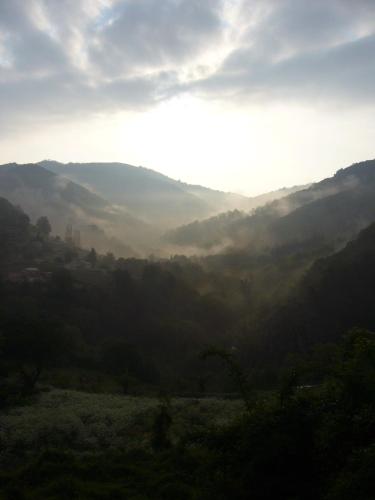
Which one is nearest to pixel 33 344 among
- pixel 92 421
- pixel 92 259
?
pixel 92 421

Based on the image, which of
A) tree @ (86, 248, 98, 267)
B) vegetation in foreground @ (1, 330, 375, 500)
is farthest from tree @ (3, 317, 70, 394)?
tree @ (86, 248, 98, 267)

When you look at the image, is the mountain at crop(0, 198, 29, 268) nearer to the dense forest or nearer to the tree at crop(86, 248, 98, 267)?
the dense forest

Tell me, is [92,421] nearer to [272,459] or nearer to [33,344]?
[33,344]

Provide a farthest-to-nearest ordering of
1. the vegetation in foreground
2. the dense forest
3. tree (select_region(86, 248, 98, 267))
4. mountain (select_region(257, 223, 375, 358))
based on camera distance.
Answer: tree (select_region(86, 248, 98, 267)), mountain (select_region(257, 223, 375, 358)), the dense forest, the vegetation in foreground

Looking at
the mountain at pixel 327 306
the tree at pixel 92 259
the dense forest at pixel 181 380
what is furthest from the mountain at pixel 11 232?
the mountain at pixel 327 306

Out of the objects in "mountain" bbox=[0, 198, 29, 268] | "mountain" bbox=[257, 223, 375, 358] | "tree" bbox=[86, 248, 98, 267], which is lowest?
"mountain" bbox=[257, 223, 375, 358]

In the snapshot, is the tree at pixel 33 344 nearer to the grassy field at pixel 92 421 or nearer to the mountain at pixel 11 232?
the grassy field at pixel 92 421

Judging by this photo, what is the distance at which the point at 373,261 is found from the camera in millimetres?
142625

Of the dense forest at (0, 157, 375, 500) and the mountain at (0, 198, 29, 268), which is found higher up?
the mountain at (0, 198, 29, 268)

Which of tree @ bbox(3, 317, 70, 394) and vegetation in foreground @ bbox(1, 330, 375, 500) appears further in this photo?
tree @ bbox(3, 317, 70, 394)

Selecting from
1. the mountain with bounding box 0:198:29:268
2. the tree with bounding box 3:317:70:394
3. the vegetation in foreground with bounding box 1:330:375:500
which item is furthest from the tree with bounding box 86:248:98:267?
the vegetation in foreground with bounding box 1:330:375:500

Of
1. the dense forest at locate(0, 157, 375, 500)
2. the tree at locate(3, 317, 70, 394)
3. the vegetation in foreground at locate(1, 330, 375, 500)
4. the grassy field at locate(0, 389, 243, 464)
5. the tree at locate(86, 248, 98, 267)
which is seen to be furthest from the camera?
the tree at locate(86, 248, 98, 267)

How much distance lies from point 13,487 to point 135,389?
4837 cm

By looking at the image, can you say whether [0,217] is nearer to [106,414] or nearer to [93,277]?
[93,277]
